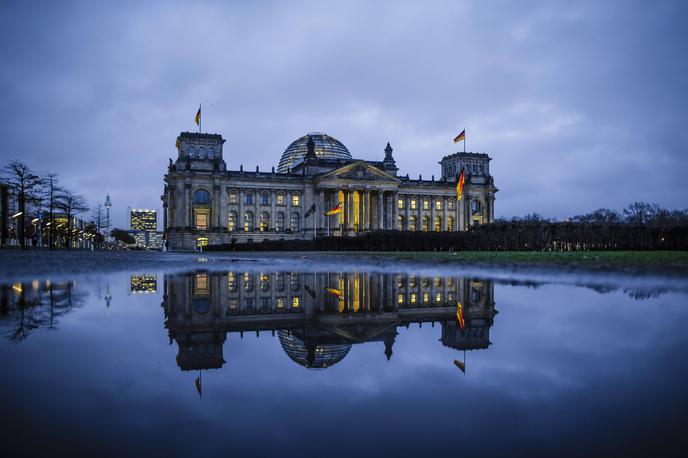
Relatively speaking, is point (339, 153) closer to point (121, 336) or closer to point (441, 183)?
point (441, 183)

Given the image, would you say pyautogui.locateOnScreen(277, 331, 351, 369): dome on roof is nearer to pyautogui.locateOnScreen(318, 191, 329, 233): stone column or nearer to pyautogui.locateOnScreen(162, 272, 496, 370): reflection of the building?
pyautogui.locateOnScreen(162, 272, 496, 370): reflection of the building

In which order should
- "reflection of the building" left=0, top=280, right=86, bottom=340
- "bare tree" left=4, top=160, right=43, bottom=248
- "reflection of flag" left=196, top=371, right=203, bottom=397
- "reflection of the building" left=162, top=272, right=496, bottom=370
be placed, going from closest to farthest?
"reflection of flag" left=196, top=371, right=203, bottom=397
"reflection of the building" left=162, top=272, right=496, bottom=370
"reflection of the building" left=0, top=280, right=86, bottom=340
"bare tree" left=4, top=160, right=43, bottom=248

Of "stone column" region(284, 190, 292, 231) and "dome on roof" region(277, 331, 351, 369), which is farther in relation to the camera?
"stone column" region(284, 190, 292, 231)

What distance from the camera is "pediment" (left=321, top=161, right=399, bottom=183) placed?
8925cm

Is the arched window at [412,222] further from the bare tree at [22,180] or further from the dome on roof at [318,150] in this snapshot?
the bare tree at [22,180]

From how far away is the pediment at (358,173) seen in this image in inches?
3514

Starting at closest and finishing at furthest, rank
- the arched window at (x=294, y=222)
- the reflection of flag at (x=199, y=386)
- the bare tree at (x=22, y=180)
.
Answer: the reflection of flag at (x=199, y=386)
the bare tree at (x=22, y=180)
the arched window at (x=294, y=222)

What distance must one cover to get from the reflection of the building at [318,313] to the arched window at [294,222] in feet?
276

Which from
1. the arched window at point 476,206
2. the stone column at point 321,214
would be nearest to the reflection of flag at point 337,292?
the stone column at point 321,214

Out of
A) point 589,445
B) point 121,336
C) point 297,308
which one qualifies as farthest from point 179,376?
point 297,308

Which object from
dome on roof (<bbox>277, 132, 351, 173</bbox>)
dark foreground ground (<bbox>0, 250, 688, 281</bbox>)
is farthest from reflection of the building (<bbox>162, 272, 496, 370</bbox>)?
dome on roof (<bbox>277, 132, 351, 173</bbox>)

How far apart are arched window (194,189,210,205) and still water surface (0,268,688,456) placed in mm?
85639

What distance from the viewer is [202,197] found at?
87.9 metres

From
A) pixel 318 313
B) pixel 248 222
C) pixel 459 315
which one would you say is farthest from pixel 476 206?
pixel 318 313
